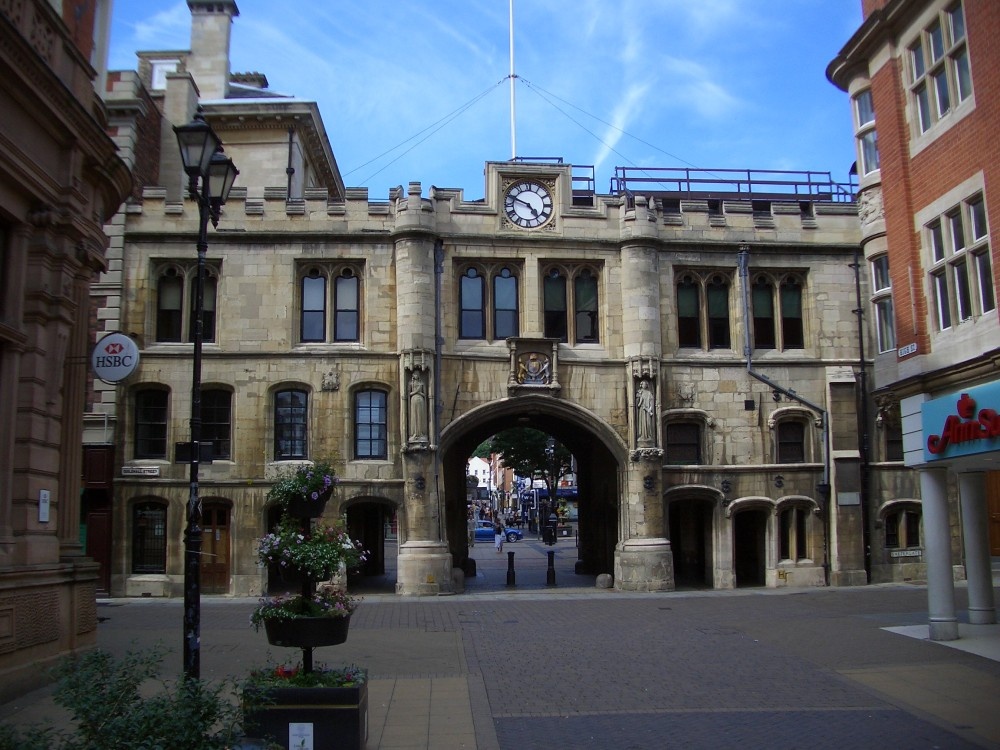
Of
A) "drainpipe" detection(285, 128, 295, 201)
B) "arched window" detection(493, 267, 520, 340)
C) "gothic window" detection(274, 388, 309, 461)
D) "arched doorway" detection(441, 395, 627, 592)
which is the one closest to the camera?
"gothic window" detection(274, 388, 309, 461)

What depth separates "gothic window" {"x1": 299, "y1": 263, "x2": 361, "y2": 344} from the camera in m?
26.0

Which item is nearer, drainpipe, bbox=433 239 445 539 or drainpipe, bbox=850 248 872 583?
drainpipe, bbox=433 239 445 539

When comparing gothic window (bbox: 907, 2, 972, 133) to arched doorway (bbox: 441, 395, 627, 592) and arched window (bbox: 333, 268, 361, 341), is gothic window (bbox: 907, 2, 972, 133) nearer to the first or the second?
arched doorway (bbox: 441, 395, 627, 592)

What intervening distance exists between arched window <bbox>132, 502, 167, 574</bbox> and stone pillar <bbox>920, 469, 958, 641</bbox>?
60.9 ft

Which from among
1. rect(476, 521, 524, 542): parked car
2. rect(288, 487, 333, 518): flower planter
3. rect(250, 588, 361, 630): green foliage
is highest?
rect(288, 487, 333, 518): flower planter

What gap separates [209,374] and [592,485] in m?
13.2

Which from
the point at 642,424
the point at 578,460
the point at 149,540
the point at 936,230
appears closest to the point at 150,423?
the point at 149,540

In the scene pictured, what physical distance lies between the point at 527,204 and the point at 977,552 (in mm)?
15343

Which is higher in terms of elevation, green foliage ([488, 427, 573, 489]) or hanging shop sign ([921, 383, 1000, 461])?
green foliage ([488, 427, 573, 489])

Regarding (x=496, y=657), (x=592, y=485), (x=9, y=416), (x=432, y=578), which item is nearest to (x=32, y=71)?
(x=9, y=416)

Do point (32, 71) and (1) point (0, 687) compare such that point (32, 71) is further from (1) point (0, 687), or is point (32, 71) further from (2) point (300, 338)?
(2) point (300, 338)

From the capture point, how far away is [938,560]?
612 inches

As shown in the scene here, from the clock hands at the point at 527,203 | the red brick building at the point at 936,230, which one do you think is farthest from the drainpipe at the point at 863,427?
the red brick building at the point at 936,230

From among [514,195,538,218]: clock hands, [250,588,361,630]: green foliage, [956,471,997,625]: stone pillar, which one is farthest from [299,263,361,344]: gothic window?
[250,588,361,630]: green foliage
